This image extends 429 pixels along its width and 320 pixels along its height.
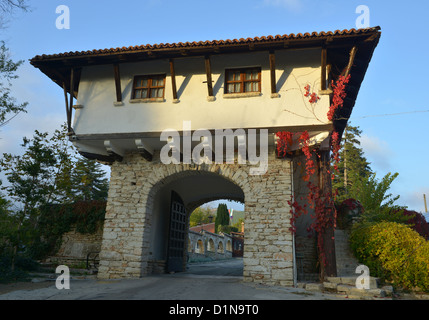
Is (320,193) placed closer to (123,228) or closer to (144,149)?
(144,149)

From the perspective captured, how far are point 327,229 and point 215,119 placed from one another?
12.5 ft

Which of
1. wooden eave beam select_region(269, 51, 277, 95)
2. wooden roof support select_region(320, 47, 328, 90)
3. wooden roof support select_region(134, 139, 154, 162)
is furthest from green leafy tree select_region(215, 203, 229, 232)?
wooden roof support select_region(320, 47, 328, 90)

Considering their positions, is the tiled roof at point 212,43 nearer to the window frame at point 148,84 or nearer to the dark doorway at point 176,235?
the window frame at point 148,84

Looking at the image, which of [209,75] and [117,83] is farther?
[117,83]

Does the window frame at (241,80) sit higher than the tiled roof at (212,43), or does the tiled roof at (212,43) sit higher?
the tiled roof at (212,43)

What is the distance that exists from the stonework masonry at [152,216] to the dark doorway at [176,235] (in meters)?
1.07

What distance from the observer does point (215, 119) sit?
7930mm

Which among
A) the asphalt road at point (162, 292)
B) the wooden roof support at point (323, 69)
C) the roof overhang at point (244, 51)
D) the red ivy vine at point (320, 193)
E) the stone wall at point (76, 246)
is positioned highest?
the roof overhang at point (244, 51)

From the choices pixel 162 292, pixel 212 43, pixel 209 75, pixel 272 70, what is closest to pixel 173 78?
pixel 209 75

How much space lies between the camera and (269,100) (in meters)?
7.82

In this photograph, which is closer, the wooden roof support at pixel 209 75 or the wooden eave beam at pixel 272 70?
the wooden eave beam at pixel 272 70

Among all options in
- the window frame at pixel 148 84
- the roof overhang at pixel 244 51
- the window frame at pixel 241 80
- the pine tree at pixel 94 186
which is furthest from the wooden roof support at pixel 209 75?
the pine tree at pixel 94 186
